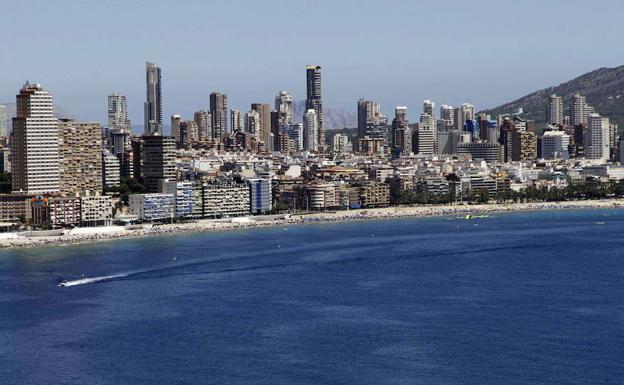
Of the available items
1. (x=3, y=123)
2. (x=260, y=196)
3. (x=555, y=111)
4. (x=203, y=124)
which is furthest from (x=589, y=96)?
(x=260, y=196)

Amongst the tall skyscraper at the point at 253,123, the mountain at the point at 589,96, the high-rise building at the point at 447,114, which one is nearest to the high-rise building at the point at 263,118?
the tall skyscraper at the point at 253,123

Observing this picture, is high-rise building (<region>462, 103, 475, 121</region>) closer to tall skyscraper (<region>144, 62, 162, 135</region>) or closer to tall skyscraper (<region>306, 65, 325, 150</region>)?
tall skyscraper (<region>306, 65, 325, 150</region>)

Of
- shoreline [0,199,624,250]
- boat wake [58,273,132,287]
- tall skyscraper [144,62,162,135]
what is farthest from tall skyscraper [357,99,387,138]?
boat wake [58,273,132,287]

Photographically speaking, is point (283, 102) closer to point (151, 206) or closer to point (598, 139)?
point (598, 139)

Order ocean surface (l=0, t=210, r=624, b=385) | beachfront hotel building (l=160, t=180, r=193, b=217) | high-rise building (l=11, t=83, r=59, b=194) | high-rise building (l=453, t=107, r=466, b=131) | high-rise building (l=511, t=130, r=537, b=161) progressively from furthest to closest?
high-rise building (l=453, t=107, r=466, b=131)
high-rise building (l=511, t=130, r=537, b=161)
beachfront hotel building (l=160, t=180, r=193, b=217)
high-rise building (l=11, t=83, r=59, b=194)
ocean surface (l=0, t=210, r=624, b=385)

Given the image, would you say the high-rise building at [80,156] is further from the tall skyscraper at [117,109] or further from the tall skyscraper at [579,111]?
the tall skyscraper at [579,111]
